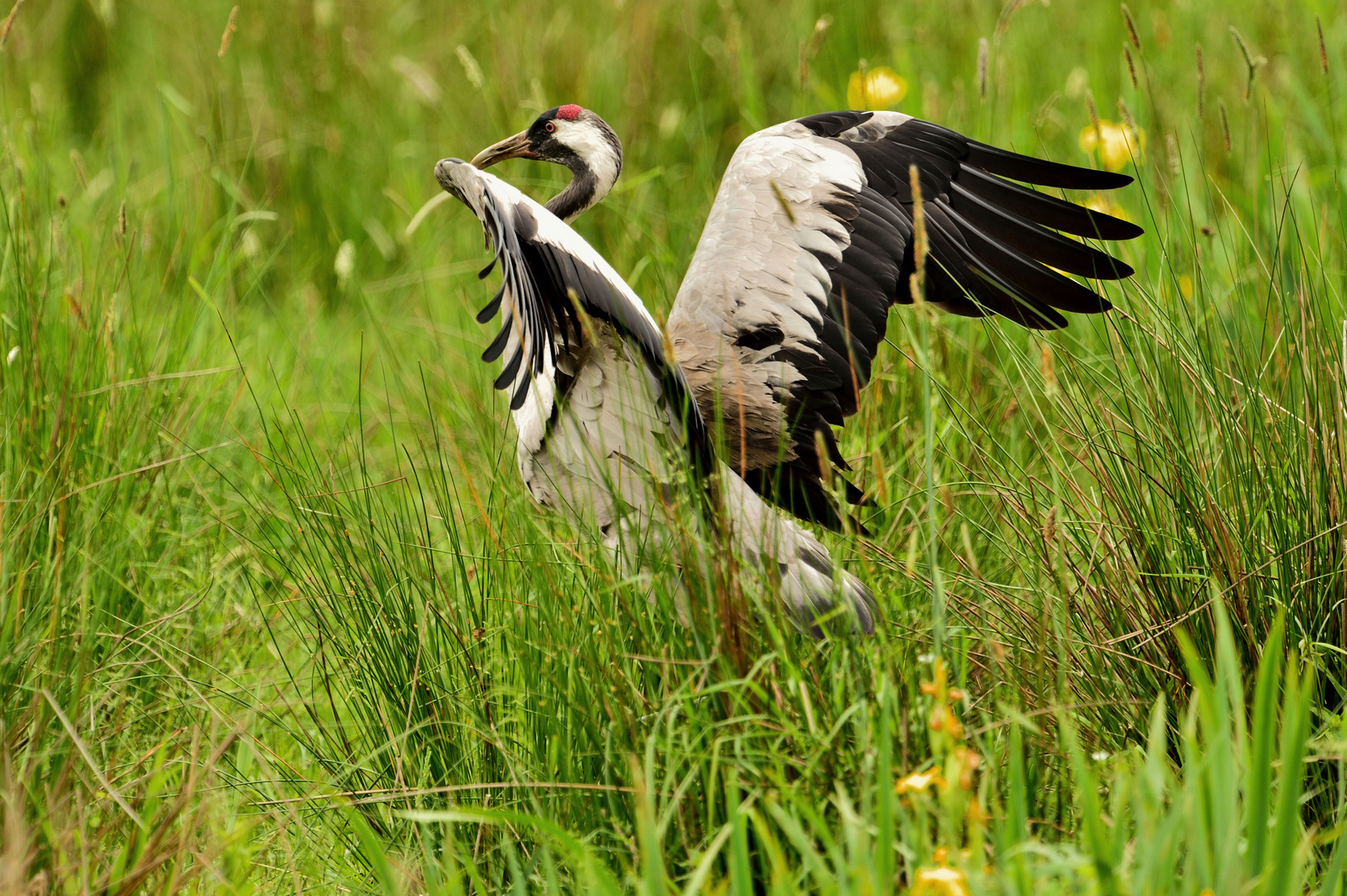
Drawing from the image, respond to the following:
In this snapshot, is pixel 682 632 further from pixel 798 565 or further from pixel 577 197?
pixel 577 197

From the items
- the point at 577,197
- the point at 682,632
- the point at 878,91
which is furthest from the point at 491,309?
the point at 878,91

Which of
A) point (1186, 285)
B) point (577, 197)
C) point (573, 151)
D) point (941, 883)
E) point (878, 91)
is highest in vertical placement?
point (878, 91)

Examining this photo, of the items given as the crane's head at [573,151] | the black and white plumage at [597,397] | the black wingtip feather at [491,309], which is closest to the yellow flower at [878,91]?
the crane's head at [573,151]

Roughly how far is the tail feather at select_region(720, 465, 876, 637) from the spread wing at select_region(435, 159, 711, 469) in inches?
8.1

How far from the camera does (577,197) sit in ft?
10.7

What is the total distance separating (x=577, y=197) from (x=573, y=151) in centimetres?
14

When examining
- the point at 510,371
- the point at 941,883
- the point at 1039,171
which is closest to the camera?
the point at 941,883

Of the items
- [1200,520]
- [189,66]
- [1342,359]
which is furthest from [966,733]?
[189,66]

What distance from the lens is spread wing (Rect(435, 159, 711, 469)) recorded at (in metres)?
2.24

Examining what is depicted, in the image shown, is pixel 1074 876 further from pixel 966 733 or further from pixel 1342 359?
pixel 1342 359

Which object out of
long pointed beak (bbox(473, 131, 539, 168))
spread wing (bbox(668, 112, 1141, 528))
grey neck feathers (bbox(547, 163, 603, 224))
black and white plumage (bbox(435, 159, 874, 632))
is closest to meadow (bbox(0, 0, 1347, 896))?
black and white plumage (bbox(435, 159, 874, 632))

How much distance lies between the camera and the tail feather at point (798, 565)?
2031 millimetres

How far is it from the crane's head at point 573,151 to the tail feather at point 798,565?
0.98 m

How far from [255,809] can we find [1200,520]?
1739 mm
